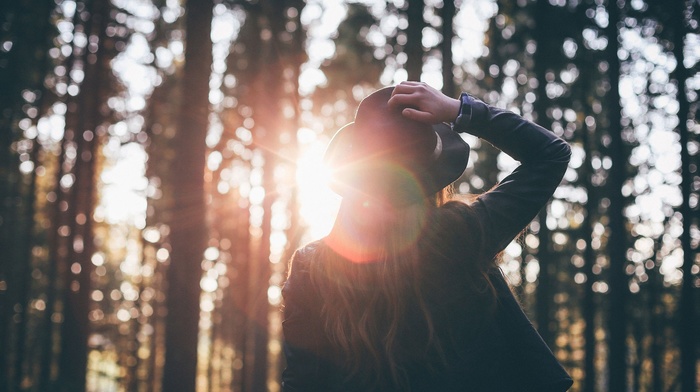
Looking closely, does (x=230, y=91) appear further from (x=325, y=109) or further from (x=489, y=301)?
(x=489, y=301)

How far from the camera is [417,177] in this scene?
6.72 feet

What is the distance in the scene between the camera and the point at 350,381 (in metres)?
2.15

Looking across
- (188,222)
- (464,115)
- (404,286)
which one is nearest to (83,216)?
(188,222)

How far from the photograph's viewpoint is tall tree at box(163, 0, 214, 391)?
320 inches

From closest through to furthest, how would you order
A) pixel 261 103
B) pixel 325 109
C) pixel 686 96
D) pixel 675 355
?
pixel 686 96 → pixel 261 103 → pixel 325 109 → pixel 675 355

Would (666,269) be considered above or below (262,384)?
above

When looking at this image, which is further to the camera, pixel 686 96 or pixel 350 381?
pixel 686 96

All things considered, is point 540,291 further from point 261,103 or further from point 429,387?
point 429,387

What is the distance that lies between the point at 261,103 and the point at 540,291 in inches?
395

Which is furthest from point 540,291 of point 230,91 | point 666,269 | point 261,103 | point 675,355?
point 230,91

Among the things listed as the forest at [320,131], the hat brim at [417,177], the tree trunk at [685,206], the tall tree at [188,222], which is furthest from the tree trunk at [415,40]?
the hat brim at [417,177]

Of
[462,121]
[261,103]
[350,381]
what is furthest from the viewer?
[261,103]

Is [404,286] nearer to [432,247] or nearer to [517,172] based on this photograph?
[432,247]

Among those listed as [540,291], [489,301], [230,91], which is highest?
[230,91]
